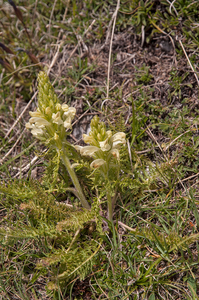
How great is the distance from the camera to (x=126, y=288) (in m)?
2.80

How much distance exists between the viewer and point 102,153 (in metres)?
2.60

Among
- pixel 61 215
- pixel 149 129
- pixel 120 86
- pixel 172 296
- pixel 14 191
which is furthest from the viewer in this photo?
pixel 120 86

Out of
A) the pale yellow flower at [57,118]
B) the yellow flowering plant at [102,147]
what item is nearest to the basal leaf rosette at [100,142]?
the yellow flowering plant at [102,147]

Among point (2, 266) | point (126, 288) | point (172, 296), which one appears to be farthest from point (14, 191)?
point (172, 296)

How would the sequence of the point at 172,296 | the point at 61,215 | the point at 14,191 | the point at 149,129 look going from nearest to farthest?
the point at 172,296, the point at 14,191, the point at 61,215, the point at 149,129

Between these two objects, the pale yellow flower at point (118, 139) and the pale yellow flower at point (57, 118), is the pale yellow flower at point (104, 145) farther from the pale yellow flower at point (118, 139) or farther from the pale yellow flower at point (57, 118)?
the pale yellow flower at point (57, 118)

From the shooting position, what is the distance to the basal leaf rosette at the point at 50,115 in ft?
8.62

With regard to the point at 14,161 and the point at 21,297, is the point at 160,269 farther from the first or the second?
the point at 14,161

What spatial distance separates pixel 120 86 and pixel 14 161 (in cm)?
203

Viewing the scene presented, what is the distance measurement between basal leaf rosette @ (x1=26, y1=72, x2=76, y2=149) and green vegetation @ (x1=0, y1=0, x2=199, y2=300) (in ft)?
0.04

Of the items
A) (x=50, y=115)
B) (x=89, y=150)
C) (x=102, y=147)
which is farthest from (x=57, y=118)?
(x=102, y=147)

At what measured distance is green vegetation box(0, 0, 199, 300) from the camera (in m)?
2.77

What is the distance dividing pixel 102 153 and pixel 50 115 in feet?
2.22

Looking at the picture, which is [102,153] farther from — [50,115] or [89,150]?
[50,115]
